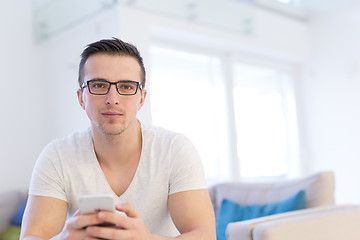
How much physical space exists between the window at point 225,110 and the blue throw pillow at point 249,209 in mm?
1597

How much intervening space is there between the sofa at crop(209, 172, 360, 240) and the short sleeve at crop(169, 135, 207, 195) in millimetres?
425

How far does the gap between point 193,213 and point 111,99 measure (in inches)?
18.3

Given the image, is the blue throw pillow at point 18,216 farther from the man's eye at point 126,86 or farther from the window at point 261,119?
the window at point 261,119

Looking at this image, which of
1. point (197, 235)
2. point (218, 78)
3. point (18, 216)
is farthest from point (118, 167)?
point (218, 78)

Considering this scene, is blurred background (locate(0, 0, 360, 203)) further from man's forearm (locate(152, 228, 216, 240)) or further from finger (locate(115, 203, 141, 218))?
finger (locate(115, 203, 141, 218))

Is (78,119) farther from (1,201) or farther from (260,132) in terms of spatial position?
(260,132)

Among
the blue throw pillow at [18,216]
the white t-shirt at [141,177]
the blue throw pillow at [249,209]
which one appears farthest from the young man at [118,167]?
the blue throw pillow at [18,216]

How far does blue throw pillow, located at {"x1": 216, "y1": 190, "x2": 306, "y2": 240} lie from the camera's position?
7.57 feet

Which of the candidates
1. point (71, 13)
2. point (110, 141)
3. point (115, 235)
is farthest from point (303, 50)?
point (115, 235)

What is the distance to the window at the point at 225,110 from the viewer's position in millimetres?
4105

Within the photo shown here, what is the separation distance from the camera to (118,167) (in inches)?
60.1

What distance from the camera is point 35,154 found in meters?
3.88

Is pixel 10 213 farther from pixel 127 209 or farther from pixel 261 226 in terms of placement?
→ pixel 127 209

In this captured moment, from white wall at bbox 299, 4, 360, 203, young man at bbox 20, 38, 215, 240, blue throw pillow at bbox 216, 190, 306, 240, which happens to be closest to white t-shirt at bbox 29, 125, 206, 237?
young man at bbox 20, 38, 215, 240
